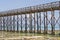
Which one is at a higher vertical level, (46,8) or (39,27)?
(46,8)

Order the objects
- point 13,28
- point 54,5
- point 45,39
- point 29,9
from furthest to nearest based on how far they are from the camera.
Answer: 1. point 13,28
2. point 29,9
3. point 54,5
4. point 45,39

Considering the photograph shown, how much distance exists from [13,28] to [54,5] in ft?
90.4

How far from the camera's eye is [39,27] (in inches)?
1924

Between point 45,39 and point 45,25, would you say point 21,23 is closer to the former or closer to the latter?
point 45,25

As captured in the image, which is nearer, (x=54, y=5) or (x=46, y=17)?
(x=54, y=5)

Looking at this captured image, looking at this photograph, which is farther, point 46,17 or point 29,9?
point 29,9

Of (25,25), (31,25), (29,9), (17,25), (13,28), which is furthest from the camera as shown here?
(13,28)

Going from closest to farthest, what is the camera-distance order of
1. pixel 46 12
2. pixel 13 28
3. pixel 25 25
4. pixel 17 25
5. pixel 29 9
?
pixel 46 12 < pixel 29 9 < pixel 25 25 < pixel 17 25 < pixel 13 28

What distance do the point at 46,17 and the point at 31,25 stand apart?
28.7ft

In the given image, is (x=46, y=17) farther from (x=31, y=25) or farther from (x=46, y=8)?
(x=31, y=25)

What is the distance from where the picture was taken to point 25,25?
54688 millimetres

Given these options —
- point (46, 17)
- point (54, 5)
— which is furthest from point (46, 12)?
point (54, 5)

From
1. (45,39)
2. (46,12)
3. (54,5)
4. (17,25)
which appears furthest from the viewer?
(17,25)

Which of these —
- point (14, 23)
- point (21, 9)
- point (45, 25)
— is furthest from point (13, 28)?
point (45, 25)
